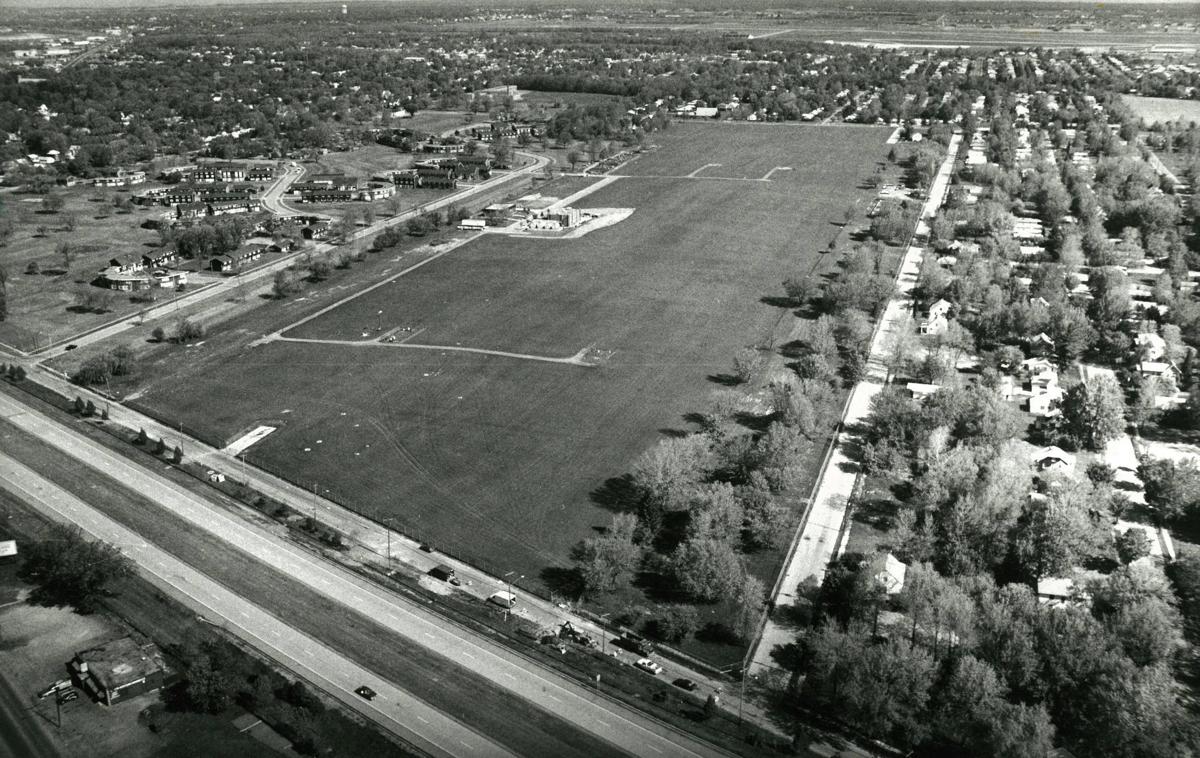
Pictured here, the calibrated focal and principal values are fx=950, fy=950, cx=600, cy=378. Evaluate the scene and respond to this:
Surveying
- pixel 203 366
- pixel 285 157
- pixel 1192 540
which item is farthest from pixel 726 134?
pixel 1192 540

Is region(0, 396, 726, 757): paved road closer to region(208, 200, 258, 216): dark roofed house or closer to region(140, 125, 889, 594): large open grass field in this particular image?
region(140, 125, 889, 594): large open grass field

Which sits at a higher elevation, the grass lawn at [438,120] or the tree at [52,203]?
the grass lawn at [438,120]

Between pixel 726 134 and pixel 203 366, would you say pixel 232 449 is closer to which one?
pixel 203 366

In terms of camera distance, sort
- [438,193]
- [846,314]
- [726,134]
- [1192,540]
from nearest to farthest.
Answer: [1192,540] < [846,314] < [438,193] < [726,134]

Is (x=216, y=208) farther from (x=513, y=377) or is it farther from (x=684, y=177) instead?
(x=513, y=377)

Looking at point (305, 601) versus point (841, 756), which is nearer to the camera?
point (841, 756)

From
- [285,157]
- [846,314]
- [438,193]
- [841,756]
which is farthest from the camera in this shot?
[285,157]

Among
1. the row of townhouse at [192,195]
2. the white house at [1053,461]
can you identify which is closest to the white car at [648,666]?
the white house at [1053,461]

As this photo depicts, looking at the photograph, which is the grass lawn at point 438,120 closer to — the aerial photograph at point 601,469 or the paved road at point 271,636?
the aerial photograph at point 601,469

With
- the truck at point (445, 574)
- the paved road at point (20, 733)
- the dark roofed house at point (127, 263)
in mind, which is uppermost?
the dark roofed house at point (127, 263)
